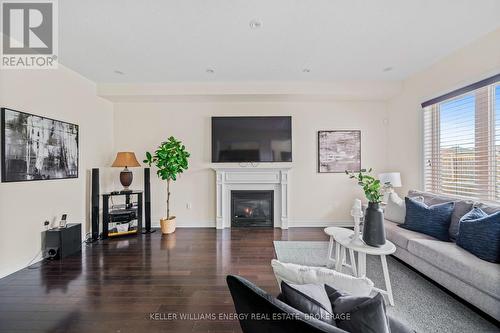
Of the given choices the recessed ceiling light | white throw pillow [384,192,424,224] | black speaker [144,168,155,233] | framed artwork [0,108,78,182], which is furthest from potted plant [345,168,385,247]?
framed artwork [0,108,78,182]

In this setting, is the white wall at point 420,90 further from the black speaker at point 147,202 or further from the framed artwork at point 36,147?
the framed artwork at point 36,147

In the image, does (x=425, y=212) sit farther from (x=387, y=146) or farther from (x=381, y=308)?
(x=381, y=308)

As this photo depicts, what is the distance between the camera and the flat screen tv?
13.6 feet

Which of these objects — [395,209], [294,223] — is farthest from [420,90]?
[294,223]

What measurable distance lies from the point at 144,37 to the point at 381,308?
3229mm

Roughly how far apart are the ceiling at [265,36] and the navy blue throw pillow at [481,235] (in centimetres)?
208

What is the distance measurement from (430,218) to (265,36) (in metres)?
3.00

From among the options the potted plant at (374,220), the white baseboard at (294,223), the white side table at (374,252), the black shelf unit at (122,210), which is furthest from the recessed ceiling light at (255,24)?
the white baseboard at (294,223)

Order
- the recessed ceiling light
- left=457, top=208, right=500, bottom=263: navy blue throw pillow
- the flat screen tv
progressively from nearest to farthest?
1. left=457, top=208, right=500, bottom=263: navy blue throw pillow
2. the recessed ceiling light
3. the flat screen tv

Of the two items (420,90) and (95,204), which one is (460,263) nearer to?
(420,90)

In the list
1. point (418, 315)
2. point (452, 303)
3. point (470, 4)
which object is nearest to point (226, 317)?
point (418, 315)

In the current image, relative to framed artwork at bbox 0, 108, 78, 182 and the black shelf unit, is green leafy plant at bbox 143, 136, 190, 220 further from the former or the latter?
framed artwork at bbox 0, 108, 78, 182

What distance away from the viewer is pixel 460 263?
6.09 ft

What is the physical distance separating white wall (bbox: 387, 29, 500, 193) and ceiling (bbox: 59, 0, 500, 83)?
14 centimetres
